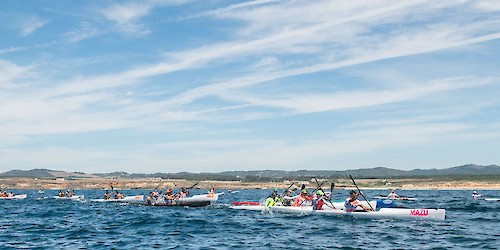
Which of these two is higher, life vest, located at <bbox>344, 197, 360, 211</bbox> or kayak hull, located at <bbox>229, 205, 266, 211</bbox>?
life vest, located at <bbox>344, 197, 360, 211</bbox>

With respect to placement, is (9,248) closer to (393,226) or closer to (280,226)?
(280,226)

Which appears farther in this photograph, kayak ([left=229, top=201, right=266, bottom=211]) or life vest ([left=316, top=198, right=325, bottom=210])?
kayak ([left=229, top=201, right=266, bottom=211])

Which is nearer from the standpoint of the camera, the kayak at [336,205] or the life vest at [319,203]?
the kayak at [336,205]

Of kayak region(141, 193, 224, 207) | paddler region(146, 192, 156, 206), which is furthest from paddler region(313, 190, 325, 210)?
paddler region(146, 192, 156, 206)

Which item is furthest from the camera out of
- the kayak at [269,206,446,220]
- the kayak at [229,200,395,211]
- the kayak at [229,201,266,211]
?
the kayak at [229,201,266,211]

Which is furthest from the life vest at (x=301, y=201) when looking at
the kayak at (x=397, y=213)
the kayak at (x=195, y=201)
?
the kayak at (x=195, y=201)

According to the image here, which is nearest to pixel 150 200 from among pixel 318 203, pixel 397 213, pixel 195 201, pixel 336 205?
pixel 195 201

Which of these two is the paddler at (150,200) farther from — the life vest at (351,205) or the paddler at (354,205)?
the paddler at (354,205)

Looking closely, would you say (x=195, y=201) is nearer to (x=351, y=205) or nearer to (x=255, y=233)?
(x=351, y=205)

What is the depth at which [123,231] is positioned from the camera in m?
34.7

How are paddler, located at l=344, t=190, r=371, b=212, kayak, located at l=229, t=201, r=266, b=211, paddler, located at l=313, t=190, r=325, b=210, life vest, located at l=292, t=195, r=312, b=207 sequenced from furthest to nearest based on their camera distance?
kayak, located at l=229, t=201, r=266, b=211, life vest, located at l=292, t=195, r=312, b=207, paddler, located at l=313, t=190, r=325, b=210, paddler, located at l=344, t=190, r=371, b=212

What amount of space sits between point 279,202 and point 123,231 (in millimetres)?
20177

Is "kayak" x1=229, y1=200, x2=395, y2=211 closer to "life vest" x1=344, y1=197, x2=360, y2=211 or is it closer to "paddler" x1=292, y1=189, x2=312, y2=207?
"life vest" x1=344, y1=197, x2=360, y2=211

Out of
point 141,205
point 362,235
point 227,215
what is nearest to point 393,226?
point 362,235
